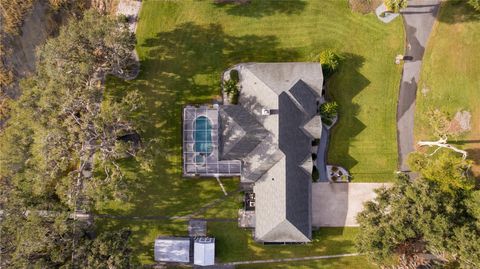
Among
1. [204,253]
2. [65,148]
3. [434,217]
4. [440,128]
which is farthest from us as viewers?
[204,253]

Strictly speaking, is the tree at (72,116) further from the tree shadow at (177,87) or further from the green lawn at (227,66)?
the green lawn at (227,66)

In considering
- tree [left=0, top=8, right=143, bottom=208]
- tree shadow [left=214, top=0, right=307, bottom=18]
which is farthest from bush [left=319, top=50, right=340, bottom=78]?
tree [left=0, top=8, right=143, bottom=208]

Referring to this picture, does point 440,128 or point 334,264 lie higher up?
point 440,128

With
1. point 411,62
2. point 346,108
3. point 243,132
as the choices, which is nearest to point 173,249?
point 243,132

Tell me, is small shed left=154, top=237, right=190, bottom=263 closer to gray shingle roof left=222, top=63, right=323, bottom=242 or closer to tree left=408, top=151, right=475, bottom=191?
gray shingle roof left=222, top=63, right=323, bottom=242

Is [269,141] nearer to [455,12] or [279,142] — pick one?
[279,142]

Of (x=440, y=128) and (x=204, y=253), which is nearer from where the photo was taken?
(x=440, y=128)

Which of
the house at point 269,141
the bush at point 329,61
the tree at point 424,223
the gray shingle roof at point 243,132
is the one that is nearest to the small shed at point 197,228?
the house at point 269,141
